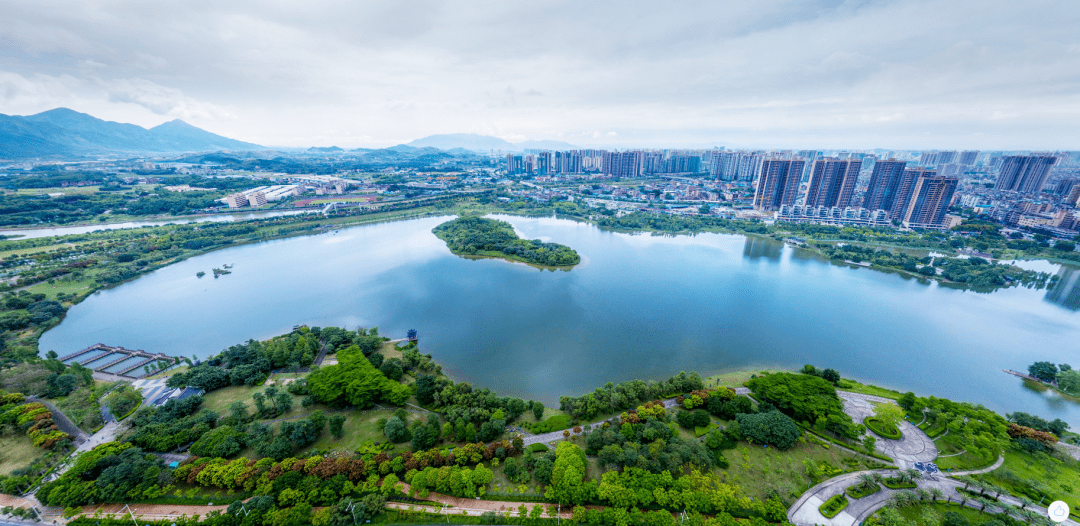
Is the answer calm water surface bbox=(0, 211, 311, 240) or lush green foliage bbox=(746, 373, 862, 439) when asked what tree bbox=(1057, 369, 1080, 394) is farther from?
calm water surface bbox=(0, 211, 311, 240)

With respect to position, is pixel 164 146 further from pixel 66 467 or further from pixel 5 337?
pixel 66 467

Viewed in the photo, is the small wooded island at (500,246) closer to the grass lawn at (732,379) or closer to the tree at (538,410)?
the grass lawn at (732,379)

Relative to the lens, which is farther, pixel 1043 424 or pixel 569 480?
pixel 1043 424

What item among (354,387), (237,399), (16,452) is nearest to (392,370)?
(354,387)

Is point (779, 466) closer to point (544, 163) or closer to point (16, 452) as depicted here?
Result: point (16, 452)

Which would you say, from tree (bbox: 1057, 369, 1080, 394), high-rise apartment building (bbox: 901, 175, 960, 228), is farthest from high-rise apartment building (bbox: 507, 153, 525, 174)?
tree (bbox: 1057, 369, 1080, 394)
